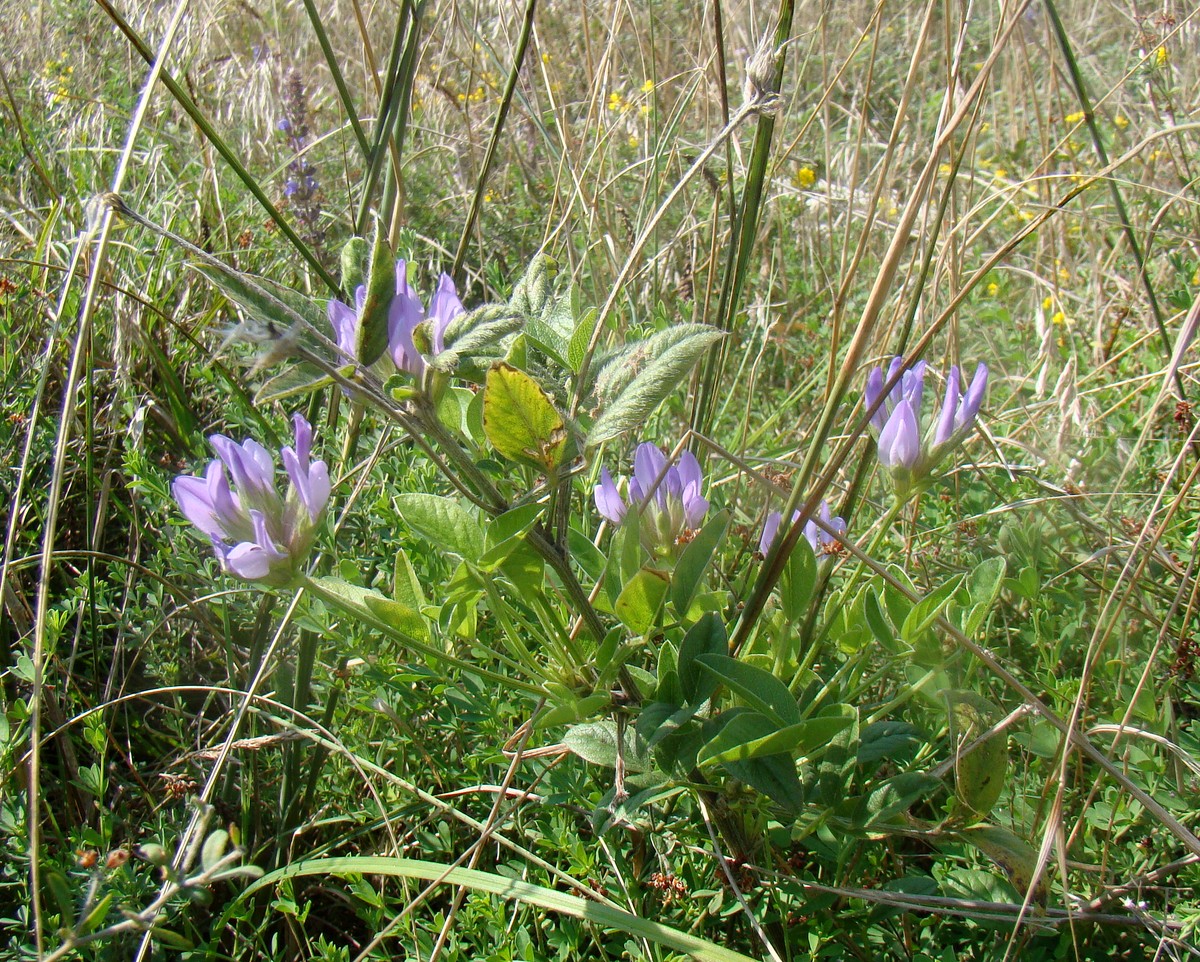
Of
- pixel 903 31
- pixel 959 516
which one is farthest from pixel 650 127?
pixel 903 31

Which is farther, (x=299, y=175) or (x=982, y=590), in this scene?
(x=299, y=175)

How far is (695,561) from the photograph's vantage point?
834 millimetres

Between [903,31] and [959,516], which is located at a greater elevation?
[903,31]

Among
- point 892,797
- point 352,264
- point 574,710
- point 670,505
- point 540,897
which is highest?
point 352,264

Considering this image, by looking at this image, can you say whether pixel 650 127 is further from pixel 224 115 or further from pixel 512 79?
pixel 224 115

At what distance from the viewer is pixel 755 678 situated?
2.58ft

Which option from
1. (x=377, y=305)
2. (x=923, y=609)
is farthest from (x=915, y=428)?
(x=377, y=305)

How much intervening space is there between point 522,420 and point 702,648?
25 cm

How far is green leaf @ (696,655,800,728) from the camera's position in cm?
77

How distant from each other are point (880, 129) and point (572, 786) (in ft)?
9.44

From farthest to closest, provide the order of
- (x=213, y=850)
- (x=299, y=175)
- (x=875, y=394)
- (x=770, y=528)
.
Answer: (x=299, y=175), (x=770, y=528), (x=875, y=394), (x=213, y=850)

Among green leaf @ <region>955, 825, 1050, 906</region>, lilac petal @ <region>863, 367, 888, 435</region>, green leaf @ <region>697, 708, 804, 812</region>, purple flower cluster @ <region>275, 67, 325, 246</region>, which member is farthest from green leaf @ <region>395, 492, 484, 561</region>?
purple flower cluster @ <region>275, 67, 325, 246</region>

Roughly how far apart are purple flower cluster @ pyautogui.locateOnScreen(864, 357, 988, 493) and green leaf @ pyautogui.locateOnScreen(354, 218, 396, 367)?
418 mm

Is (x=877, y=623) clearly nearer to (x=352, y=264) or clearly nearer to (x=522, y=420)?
(x=522, y=420)
